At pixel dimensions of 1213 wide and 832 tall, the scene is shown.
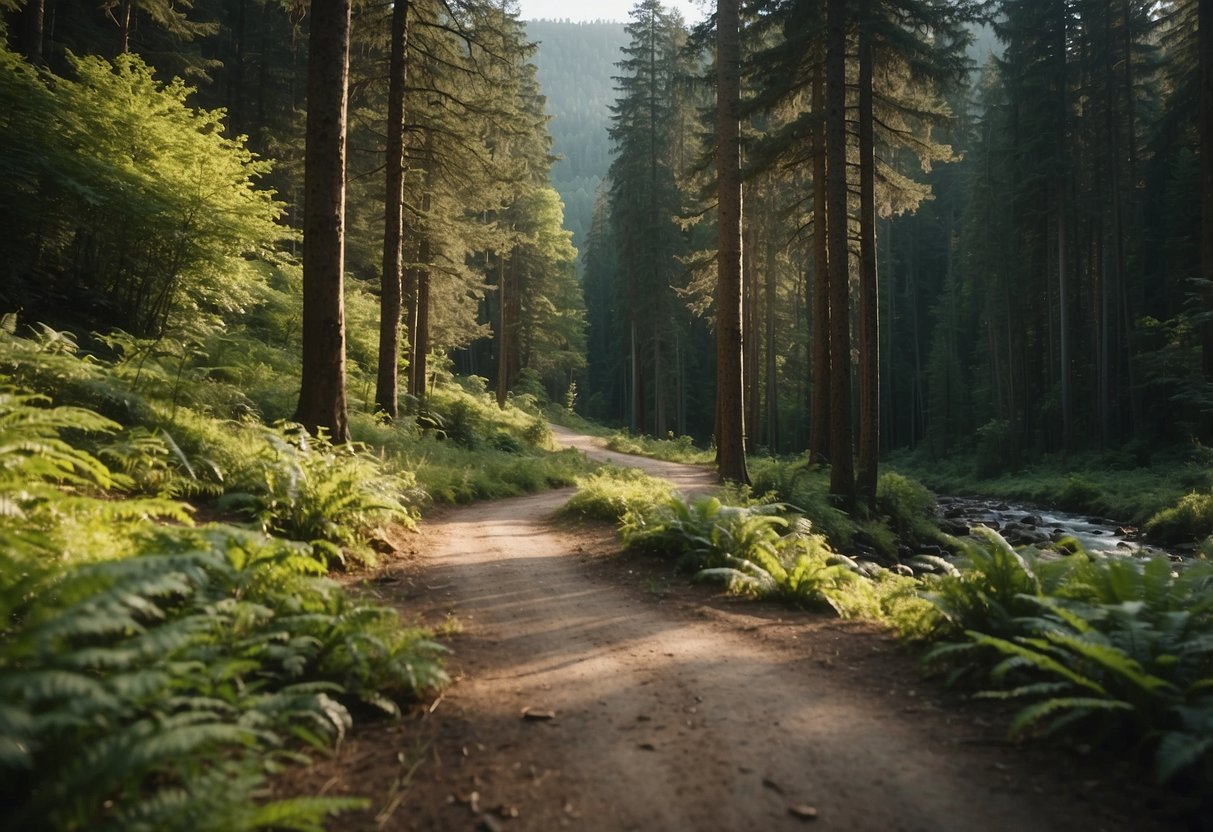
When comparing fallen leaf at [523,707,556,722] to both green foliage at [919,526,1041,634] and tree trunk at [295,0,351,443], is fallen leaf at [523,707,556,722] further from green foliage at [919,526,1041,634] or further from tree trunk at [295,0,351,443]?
tree trunk at [295,0,351,443]

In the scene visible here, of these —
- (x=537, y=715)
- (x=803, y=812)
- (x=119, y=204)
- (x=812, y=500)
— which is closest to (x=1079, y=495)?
(x=812, y=500)

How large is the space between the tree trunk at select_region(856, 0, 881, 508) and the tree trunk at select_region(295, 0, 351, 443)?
33.9 feet

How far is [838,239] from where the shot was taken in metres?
12.9

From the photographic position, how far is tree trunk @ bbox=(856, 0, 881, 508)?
1339cm

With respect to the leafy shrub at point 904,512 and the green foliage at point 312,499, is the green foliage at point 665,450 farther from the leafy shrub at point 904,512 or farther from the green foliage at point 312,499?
the green foliage at point 312,499

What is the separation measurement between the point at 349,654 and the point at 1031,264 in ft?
123

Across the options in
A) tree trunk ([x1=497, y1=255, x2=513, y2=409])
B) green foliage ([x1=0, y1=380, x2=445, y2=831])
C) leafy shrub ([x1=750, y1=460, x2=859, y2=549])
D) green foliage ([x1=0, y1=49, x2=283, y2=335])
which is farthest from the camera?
tree trunk ([x1=497, y1=255, x2=513, y2=409])

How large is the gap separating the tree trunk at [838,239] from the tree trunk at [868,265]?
0.68 m

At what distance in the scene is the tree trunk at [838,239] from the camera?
1263cm

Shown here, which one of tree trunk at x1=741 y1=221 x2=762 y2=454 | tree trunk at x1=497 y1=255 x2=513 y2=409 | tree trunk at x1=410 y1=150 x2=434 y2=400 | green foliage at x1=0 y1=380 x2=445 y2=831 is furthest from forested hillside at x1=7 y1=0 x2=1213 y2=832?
tree trunk at x1=497 y1=255 x2=513 y2=409

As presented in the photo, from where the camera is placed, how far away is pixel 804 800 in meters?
2.91

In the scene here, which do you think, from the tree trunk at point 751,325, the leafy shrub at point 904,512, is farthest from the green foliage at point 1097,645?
the tree trunk at point 751,325

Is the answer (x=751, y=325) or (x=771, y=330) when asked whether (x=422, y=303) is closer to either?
(x=751, y=325)

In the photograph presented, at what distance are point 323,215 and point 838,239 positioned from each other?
9.67 metres
